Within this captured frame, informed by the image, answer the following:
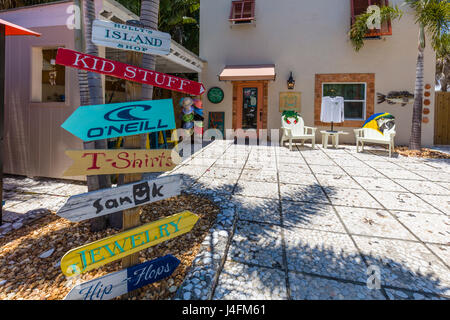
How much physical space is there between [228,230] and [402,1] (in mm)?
10944

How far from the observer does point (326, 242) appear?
2.27 metres

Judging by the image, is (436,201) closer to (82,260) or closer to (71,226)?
(82,260)

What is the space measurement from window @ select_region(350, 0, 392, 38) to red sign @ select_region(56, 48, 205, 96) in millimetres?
9212

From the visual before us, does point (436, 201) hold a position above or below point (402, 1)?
below

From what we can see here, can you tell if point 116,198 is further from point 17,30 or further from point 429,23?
point 429,23

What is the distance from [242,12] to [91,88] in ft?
28.7

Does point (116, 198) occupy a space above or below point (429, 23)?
below

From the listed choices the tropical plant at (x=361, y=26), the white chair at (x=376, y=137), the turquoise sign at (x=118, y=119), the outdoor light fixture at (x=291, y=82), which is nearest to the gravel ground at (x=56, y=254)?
the turquoise sign at (x=118, y=119)

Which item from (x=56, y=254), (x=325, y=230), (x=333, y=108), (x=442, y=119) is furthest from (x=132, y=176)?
(x=442, y=119)

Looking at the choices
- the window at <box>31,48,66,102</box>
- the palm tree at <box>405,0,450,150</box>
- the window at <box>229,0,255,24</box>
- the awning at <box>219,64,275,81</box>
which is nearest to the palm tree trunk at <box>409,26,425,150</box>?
the palm tree at <box>405,0,450,150</box>

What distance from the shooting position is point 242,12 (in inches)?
364
